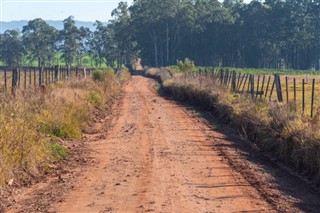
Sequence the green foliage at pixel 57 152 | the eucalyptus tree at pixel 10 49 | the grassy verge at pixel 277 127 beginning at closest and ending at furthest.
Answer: the grassy verge at pixel 277 127 → the green foliage at pixel 57 152 → the eucalyptus tree at pixel 10 49

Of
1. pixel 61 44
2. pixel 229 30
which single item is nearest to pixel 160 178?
pixel 229 30

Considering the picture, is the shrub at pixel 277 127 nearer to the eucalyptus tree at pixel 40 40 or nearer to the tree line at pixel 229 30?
the tree line at pixel 229 30

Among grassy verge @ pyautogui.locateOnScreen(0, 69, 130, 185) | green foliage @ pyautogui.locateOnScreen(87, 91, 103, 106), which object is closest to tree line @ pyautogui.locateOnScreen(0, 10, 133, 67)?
green foliage @ pyautogui.locateOnScreen(87, 91, 103, 106)

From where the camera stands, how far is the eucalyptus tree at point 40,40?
12681cm

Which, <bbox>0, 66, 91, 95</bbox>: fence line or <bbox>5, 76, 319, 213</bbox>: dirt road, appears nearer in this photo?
<bbox>5, 76, 319, 213</bbox>: dirt road

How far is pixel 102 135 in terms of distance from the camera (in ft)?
51.3

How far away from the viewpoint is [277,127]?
44.4ft

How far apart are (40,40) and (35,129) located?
121 meters

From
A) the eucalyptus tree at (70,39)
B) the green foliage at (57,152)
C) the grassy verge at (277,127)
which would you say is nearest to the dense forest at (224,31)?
the eucalyptus tree at (70,39)

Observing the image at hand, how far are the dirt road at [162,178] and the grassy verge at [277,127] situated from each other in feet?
3.39

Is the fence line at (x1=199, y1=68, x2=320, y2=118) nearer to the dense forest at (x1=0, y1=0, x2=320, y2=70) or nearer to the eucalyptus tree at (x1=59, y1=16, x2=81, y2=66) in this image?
the dense forest at (x1=0, y1=0, x2=320, y2=70)

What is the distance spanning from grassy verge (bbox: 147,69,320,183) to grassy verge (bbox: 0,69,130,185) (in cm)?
500

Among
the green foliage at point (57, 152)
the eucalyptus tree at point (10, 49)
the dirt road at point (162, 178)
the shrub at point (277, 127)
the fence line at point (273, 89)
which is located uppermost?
the eucalyptus tree at point (10, 49)

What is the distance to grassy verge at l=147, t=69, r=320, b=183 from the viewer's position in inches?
428
